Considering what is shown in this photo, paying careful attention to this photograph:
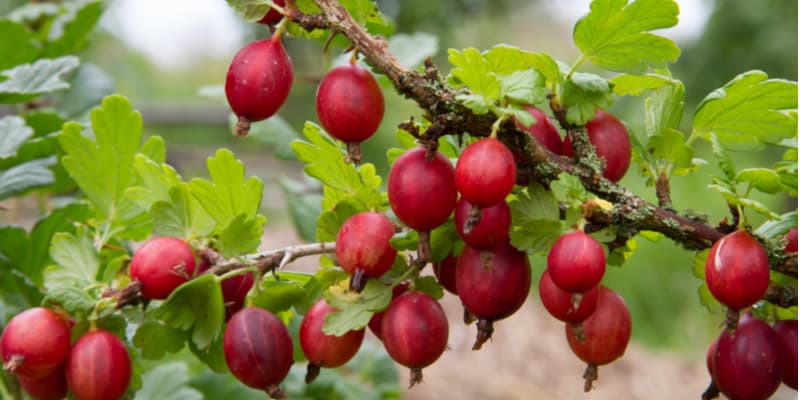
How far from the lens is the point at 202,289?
2.20 feet

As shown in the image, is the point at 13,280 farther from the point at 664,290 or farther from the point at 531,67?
the point at 664,290

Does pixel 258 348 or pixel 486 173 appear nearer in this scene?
pixel 486 173

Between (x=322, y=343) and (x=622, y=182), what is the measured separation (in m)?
3.50

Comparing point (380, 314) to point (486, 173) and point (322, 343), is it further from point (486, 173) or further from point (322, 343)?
point (486, 173)

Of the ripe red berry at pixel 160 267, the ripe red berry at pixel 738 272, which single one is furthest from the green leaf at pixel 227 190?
the ripe red berry at pixel 738 272

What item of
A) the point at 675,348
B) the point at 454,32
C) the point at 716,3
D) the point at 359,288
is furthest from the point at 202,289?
the point at 454,32

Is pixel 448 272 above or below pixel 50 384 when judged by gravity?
above

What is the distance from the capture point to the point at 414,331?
62cm

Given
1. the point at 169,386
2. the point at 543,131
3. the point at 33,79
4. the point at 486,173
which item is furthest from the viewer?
the point at 169,386

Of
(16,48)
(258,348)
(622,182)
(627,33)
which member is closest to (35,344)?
(258,348)

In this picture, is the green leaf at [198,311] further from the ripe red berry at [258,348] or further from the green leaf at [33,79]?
the green leaf at [33,79]

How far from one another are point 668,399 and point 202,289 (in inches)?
90.1

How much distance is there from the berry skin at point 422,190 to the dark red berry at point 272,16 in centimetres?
14

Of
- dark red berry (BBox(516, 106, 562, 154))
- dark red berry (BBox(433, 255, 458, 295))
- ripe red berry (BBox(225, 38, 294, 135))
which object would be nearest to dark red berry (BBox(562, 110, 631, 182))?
dark red berry (BBox(516, 106, 562, 154))
